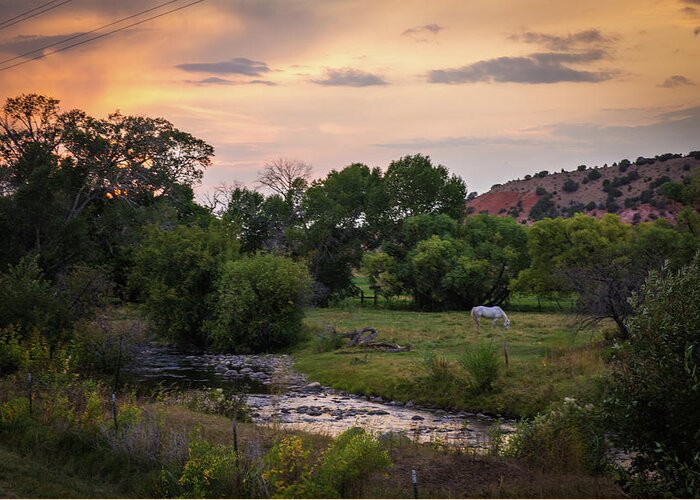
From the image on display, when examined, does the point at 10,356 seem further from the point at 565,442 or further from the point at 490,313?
the point at 490,313

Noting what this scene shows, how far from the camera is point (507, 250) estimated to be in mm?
66062

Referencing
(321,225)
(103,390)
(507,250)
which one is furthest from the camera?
(321,225)

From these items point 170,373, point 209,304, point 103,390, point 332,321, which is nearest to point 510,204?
point 332,321

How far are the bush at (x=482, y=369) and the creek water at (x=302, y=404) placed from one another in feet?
4.93

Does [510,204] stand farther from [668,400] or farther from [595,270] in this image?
[668,400]

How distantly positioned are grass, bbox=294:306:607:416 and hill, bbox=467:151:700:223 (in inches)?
2109

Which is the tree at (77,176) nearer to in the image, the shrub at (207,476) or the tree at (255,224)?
the tree at (255,224)

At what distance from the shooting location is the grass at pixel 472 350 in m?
25.4

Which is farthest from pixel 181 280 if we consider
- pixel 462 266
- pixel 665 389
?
pixel 665 389

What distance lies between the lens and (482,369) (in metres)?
26.0

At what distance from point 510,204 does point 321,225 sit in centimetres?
7789

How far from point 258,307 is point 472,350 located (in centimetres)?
1515

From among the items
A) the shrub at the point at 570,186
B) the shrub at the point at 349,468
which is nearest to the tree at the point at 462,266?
the shrub at the point at 349,468

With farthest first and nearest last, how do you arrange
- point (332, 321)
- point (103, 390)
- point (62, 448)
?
point (332, 321) < point (103, 390) < point (62, 448)
